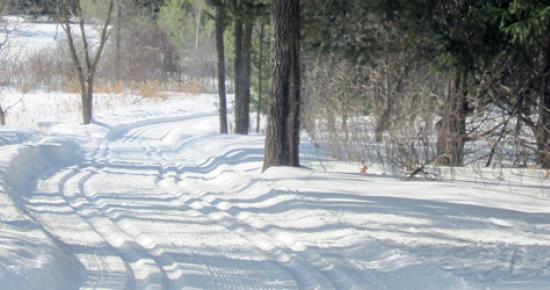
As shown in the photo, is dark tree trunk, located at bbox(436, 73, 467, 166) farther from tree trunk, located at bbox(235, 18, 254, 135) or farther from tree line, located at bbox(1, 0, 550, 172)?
tree trunk, located at bbox(235, 18, 254, 135)

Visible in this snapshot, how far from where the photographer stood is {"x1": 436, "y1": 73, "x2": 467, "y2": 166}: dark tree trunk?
12266 millimetres

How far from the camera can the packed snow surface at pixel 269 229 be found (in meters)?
6.84

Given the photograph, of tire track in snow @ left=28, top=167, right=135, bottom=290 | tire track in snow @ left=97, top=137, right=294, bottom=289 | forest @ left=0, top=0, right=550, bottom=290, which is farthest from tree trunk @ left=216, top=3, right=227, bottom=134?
tire track in snow @ left=97, top=137, right=294, bottom=289

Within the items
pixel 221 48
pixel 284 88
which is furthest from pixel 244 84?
pixel 284 88

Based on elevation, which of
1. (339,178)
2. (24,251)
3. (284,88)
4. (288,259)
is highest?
(284,88)

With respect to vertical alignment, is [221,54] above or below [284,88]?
above

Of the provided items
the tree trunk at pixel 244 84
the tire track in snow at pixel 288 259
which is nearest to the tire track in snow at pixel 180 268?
the tire track in snow at pixel 288 259

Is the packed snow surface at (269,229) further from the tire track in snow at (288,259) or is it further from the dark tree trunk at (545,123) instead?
the dark tree trunk at (545,123)

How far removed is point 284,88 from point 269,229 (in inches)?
170

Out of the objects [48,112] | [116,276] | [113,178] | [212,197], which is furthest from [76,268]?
[48,112]

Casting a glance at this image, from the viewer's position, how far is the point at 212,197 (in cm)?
1189

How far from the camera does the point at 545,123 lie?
12.7 meters

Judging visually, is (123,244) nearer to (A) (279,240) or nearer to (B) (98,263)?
(B) (98,263)

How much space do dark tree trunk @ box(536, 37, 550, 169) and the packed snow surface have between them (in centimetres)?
63
